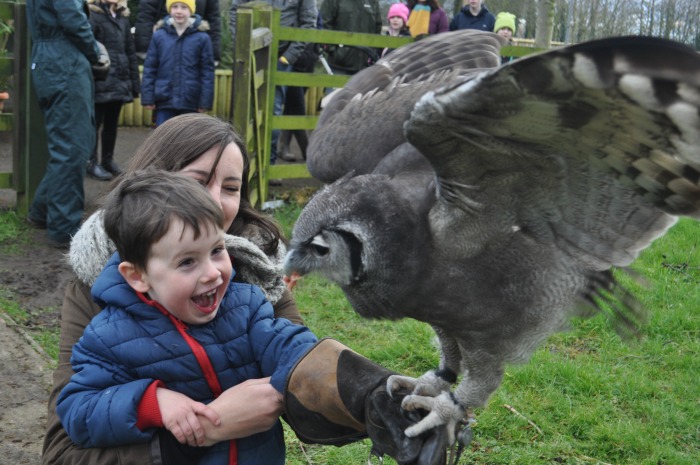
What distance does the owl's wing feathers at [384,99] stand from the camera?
2869 mm

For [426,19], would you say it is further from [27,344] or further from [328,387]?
[328,387]

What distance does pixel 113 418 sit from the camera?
6.72 ft

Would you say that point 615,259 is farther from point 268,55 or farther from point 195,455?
point 268,55

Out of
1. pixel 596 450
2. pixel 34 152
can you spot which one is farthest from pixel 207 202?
pixel 34 152

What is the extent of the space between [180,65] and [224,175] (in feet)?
16.0

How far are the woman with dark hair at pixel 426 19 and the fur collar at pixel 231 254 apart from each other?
6199mm

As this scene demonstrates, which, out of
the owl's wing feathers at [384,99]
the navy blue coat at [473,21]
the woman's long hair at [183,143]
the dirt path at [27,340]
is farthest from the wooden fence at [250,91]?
the woman's long hair at [183,143]

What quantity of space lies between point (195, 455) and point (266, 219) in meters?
0.81

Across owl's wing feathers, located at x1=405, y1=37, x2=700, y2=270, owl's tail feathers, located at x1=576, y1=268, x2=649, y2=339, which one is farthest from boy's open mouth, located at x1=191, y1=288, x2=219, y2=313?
owl's tail feathers, located at x1=576, y1=268, x2=649, y2=339

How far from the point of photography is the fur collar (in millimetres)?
A: 2332

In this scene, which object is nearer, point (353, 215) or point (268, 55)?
point (353, 215)

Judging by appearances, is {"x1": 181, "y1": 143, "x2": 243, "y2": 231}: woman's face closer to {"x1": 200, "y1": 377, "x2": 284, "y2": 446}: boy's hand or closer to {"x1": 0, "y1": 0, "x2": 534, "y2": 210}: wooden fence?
{"x1": 200, "y1": 377, "x2": 284, "y2": 446}: boy's hand

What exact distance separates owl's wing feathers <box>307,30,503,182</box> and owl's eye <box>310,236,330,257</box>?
0.38 metres

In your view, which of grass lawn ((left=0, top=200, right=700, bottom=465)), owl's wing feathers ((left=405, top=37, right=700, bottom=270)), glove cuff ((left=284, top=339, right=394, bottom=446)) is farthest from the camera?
grass lawn ((left=0, top=200, right=700, bottom=465))
